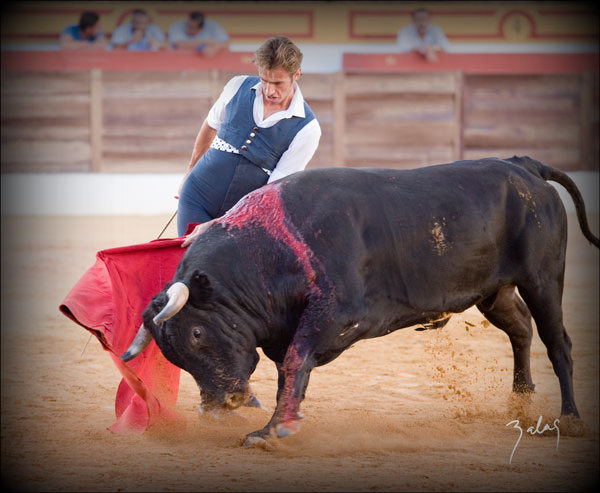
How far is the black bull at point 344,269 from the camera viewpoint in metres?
3.04

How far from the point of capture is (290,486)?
106 inches

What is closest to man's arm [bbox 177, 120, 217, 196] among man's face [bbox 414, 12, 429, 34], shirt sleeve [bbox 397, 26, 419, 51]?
man's face [bbox 414, 12, 429, 34]

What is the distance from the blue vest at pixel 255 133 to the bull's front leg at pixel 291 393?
30.7 inches

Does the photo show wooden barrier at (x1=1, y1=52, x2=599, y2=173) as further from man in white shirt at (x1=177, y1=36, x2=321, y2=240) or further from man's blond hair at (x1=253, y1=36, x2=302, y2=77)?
man's blond hair at (x1=253, y1=36, x2=302, y2=77)

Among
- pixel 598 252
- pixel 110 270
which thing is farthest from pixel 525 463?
pixel 598 252

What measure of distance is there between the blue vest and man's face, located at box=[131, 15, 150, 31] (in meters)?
8.76

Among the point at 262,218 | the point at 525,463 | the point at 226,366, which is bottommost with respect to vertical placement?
the point at 525,463

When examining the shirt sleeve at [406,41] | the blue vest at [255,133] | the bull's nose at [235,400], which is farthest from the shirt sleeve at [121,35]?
the bull's nose at [235,400]

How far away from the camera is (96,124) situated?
1227 centimetres

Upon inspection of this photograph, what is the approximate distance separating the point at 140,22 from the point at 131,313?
9.07 metres

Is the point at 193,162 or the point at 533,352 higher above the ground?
the point at 193,162

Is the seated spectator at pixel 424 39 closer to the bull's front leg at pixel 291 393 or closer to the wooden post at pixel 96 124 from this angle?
the wooden post at pixel 96 124

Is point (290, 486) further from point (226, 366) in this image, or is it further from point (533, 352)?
point (533, 352)

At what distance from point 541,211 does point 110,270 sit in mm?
1637
